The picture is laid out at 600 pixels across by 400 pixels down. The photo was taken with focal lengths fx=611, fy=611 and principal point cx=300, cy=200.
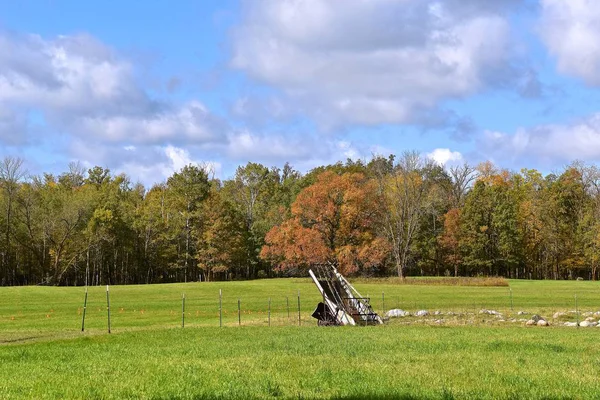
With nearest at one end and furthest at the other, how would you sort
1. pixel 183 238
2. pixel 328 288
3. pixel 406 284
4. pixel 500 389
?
pixel 500 389
pixel 328 288
pixel 406 284
pixel 183 238

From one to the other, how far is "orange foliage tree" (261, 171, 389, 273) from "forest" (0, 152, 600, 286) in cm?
15

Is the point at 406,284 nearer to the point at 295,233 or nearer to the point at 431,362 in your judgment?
the point at 295,233

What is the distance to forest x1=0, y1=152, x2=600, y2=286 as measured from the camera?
281 ft

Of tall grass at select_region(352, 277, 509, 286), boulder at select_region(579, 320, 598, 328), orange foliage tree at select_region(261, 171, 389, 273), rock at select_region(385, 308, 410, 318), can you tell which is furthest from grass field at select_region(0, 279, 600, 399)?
orange foliage tree at select_region(261, 171, 389, 273)

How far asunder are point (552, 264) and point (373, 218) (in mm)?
47468

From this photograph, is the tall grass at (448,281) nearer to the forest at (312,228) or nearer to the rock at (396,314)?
the forest at (312,228)

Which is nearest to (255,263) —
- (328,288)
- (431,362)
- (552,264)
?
(552,264)

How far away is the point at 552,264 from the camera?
11519 centimetres

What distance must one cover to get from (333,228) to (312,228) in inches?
116

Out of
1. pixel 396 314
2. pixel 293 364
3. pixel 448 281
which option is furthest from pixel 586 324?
pixel 448 281

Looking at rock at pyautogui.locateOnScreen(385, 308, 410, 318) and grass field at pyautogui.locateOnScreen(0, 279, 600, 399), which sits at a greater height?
grass field at pyautogui.locateOnScreen(0, 279, 600, 399)

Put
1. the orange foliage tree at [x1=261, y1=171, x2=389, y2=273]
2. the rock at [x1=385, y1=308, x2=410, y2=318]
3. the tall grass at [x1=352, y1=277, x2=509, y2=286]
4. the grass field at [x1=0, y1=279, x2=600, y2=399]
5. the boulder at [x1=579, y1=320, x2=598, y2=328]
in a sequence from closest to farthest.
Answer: the grass field at [x1=0, y1=279, x2=600, y2=399]
the boulder at [x1=579, y1=320, x2=598, y2=328]
the rock at [x1=385, y1=308, x2=410, y2=318]
the tall grass at [x1=352, y1=277, x2=509, y2=286]
the orange foliage tree at [x1=261, y1=171, x2=389, y2=273]

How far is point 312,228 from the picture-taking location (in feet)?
280

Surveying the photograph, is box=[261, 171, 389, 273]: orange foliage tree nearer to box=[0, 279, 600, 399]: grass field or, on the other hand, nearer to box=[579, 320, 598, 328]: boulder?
box=[0, 279, 600, 399]: grass field
